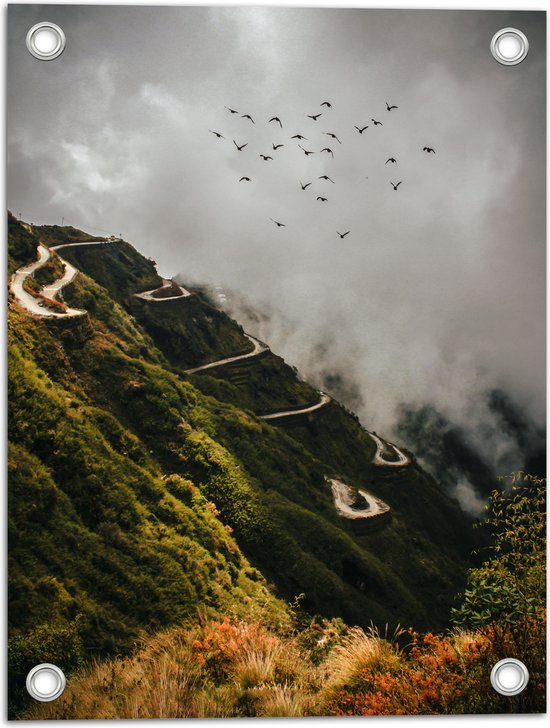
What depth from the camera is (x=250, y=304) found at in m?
40.2

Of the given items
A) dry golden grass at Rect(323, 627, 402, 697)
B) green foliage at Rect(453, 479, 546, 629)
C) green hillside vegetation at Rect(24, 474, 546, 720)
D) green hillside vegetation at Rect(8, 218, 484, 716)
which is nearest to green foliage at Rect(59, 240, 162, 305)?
green hillside vegetation at Rect(8, 218, 484, 716)

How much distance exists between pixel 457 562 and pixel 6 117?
83.8ft

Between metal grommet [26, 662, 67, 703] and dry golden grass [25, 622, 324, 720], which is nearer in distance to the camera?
dry golden grass [25, 622, 324, 720]

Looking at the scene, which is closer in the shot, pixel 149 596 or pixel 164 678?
pixel 164 678

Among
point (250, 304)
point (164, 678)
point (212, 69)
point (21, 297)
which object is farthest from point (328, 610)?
point (250, 304)

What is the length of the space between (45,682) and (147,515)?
332 centimetres

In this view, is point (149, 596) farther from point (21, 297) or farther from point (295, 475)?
point (295, 475)

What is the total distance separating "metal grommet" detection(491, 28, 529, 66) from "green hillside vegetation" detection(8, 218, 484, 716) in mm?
10431

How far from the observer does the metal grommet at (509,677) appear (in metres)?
5.99

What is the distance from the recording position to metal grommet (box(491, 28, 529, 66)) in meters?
7.70

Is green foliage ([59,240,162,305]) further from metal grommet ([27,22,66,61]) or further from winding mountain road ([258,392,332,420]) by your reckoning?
metal grommet ([27,22,66,61])

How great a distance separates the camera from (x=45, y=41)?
24.4ft

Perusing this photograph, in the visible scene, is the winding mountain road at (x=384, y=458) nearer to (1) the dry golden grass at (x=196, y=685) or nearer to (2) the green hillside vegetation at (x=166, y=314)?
(2) the green hillside vegetation at (x=166, y=314)

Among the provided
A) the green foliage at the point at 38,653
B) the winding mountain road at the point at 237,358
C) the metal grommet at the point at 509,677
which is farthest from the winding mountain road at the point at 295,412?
the metal grommet at the point at 509,677
